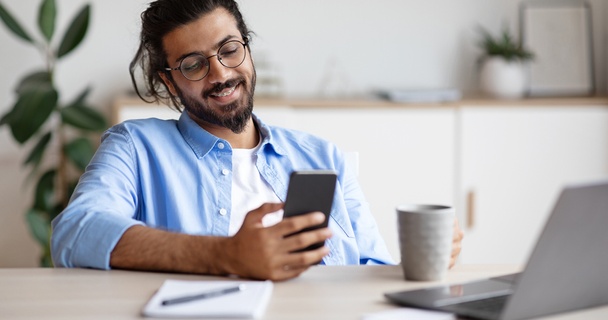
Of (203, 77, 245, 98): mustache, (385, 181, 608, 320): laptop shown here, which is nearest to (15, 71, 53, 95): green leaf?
(203, 77, 245, 98): mustache

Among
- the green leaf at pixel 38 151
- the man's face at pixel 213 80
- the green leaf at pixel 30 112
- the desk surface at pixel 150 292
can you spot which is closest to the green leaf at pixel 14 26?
the green leaf at pixel 30 112

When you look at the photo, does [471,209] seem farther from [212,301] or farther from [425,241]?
[212,301]

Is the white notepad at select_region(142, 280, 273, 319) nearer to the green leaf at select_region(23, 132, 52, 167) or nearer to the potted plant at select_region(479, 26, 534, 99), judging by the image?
the green leaf at select_region(23, 132, 52, 167)

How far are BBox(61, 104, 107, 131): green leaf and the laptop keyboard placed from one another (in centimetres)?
267

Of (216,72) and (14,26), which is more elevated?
(14,26)

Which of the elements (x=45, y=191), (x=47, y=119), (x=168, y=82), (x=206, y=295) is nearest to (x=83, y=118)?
(x=47, y=119)

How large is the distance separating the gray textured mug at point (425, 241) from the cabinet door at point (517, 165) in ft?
8.27

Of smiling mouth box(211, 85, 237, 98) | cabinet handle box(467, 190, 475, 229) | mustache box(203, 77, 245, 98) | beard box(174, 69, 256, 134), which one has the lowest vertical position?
cabinet handle box(467, 190, 475, 229)

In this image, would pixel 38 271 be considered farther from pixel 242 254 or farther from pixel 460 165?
pixel 460 165

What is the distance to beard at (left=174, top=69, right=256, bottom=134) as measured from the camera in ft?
6.77

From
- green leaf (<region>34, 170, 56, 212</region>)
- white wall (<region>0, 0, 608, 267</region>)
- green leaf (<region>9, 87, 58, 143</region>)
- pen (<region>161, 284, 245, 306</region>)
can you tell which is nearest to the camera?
pen (<region>161, 284, 245, 306</region>)

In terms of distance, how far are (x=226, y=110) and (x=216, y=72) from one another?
0.09m

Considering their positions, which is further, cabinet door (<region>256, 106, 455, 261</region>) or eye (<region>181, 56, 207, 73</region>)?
cabinet door (<region>256, 106, 455, 261</region>)

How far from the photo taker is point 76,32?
3.74 metres
